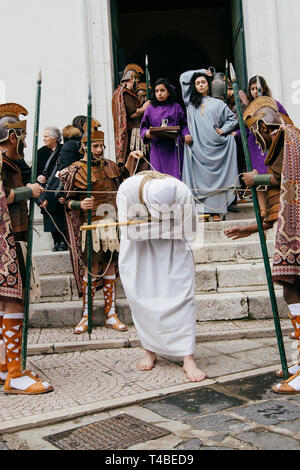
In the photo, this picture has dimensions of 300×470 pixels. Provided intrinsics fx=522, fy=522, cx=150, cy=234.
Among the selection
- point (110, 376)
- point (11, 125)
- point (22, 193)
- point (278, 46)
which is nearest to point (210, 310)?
point (110, 376)

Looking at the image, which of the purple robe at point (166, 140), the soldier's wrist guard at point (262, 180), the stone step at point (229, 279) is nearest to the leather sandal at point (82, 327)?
the stone step at point (229, 279)

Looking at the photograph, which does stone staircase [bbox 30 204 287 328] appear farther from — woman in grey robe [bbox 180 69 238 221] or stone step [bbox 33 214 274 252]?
woman in grey robe [bbox 180 69 238 221]

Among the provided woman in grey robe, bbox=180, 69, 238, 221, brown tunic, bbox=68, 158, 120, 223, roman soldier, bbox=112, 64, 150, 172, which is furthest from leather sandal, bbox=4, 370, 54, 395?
roman soldier, bbox=112, 64, 150, 172

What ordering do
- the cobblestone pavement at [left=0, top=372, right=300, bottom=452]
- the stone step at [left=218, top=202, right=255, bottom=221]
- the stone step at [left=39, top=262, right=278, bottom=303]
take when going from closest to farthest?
the cobblestone pavement at [left=0, top=372, right=300, bottom=452], the stone step at [left=39, top=262, right=278, bottom=303], the stone step at [left=218, top=202, right=255, bottom=221]

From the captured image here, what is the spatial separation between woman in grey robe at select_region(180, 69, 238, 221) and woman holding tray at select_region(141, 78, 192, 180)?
0.51 feet

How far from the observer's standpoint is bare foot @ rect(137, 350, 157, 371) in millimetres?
4191

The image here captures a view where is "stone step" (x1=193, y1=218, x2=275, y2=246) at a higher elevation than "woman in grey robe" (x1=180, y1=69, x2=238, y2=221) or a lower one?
lower

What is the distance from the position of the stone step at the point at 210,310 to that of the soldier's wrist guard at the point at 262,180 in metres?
1.92

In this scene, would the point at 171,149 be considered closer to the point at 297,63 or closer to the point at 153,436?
the point at 297,63

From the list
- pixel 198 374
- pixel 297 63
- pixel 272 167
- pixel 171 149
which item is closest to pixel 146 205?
pixel 272 167

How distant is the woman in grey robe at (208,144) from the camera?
22.6 ft

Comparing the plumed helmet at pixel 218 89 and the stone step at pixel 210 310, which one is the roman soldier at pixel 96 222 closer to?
the stone step at pixel 210 310

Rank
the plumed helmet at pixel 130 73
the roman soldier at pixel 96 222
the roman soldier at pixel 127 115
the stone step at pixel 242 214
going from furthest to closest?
1. the plumed helmet at pixel 130 73
2. the roman soldier at pixel 127 115
3. the stone step at pixel 242 214
4. the roman soldier at pixel 96 222

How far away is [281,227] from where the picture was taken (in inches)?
141
